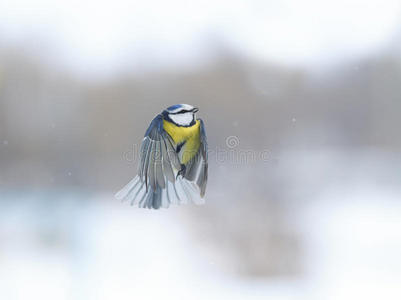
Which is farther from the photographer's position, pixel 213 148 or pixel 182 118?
pixel 213 148

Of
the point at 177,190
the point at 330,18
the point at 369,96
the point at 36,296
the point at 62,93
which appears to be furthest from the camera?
the point at 369,96

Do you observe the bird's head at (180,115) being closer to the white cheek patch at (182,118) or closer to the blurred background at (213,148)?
the white cheek patch at (182,118)

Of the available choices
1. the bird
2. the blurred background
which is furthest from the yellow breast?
the blurred background

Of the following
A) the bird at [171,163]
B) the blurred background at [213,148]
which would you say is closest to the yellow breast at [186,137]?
the bird at [171,163]

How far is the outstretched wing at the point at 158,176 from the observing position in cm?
50

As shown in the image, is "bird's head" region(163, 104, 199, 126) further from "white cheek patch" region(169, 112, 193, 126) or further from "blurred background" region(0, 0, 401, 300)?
"blurred background" region(0, 0, 401, 300)

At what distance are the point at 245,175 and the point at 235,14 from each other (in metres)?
0.52

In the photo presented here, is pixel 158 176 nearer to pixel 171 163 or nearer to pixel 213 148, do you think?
pixel 171 163

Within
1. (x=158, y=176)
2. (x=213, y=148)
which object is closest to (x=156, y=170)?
(x=158, y=176)

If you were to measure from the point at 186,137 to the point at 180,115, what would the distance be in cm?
3

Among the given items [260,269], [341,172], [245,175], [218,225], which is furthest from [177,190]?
[341,172]

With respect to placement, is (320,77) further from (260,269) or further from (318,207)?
(260,269)

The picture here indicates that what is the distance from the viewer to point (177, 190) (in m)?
0.52

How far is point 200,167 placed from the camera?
0.53 m
